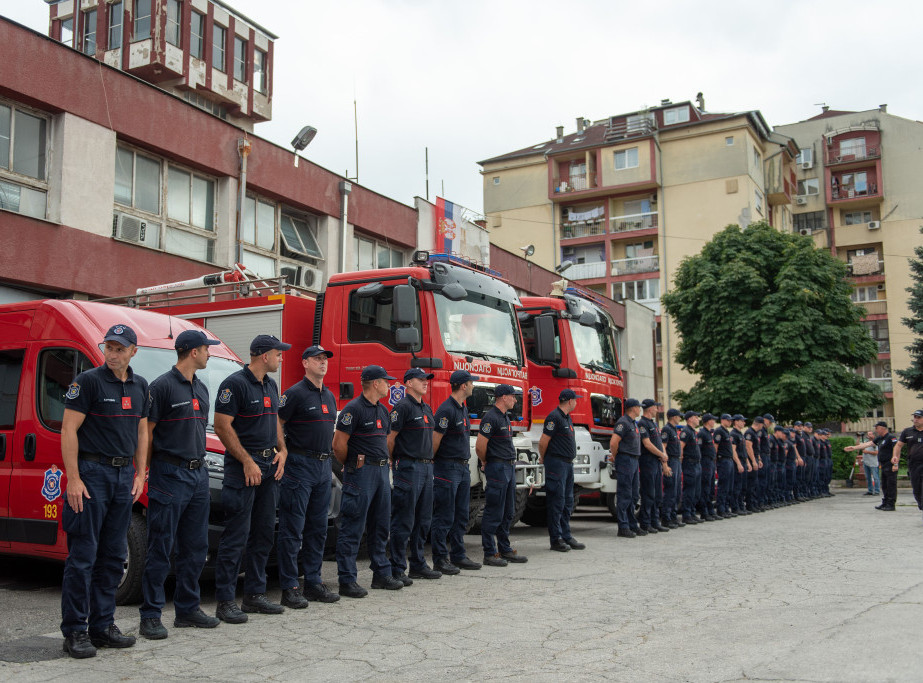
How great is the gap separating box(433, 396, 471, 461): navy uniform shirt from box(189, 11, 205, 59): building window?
35.8 metres

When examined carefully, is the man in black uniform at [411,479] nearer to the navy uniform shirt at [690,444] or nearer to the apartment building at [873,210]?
the navy uniform shirt at [690,444]

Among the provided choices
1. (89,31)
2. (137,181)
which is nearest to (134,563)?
(137,181)

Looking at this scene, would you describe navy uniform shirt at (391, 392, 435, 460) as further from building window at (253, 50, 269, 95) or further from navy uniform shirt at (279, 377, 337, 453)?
building window at (253, 50, 269, 95)

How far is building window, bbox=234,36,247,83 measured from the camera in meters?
41.9

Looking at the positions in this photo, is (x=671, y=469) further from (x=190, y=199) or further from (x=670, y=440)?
(x=190, y=199)

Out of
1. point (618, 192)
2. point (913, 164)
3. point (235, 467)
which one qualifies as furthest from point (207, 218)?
point (913, 164)

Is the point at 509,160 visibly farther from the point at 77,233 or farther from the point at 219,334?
the point at 219,334

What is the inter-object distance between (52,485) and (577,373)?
286 inches

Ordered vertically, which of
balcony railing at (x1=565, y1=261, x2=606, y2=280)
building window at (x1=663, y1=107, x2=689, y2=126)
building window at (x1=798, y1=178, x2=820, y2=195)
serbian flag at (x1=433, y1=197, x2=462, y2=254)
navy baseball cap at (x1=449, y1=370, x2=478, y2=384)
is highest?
building window at (x1=663, y1=107, x2=689, y2=126)

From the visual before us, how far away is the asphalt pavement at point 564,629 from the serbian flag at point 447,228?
15093 mm

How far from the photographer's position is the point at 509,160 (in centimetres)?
5169

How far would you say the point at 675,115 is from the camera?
158ft

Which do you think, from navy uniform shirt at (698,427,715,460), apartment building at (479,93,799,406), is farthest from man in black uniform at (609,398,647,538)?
apartment building at (479,93,799,406)

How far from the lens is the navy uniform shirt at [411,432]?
310 inches
